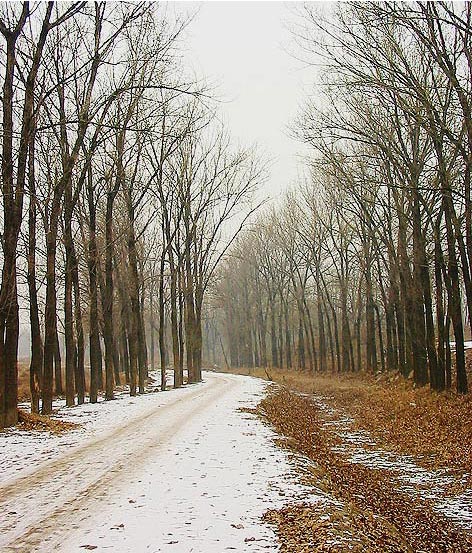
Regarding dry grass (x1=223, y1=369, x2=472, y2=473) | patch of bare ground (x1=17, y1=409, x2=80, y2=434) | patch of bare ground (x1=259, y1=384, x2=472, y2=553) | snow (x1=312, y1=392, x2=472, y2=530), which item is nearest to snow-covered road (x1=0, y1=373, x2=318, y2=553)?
patch of bare ground (x1=259, y1=384, x2=472, y2=553)

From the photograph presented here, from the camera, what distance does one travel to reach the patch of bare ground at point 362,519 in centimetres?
715

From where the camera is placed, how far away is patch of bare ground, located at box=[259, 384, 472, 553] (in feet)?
23.5

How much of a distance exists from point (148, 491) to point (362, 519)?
9.87 ft

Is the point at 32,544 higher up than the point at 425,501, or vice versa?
the point at 32,544

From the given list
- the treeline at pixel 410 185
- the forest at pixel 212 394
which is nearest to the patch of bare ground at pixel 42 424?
the forest at pixel 212 394

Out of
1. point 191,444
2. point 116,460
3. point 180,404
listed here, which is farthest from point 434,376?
point 116,460

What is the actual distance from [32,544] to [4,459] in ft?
18.4

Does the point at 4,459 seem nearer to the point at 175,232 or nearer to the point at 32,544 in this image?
the point at 32,544

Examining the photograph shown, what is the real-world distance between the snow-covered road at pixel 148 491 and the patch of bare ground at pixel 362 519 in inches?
15.4

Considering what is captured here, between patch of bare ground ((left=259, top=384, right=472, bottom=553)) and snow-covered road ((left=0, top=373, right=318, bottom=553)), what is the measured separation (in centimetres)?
39

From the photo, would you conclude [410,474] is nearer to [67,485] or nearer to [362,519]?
[362,519]

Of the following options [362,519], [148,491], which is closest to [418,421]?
[362,519]

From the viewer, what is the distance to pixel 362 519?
27.0ft

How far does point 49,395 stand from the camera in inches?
778
